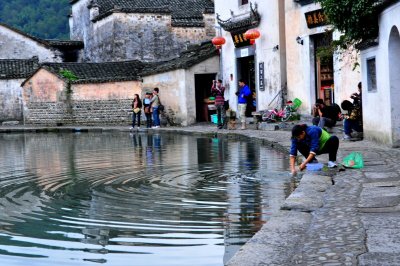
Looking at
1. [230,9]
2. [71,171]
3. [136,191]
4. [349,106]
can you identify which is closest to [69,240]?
[136,191]

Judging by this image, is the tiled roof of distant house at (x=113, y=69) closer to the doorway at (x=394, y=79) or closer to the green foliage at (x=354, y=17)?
the green foliage at (x=354, y=17)

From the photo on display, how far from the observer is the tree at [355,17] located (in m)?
15.2

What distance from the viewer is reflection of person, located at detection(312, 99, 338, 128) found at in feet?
63.7

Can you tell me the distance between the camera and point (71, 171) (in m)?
14.3

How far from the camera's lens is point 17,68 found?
1683 inches

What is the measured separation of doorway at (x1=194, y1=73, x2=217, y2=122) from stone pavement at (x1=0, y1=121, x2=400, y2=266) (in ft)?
70.2

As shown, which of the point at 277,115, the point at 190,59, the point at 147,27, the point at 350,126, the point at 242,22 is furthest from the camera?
the point at 147,27

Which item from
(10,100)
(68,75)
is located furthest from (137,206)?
(10,100)

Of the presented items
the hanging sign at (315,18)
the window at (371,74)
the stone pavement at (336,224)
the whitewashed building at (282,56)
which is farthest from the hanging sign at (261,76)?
the stone pavement at (336,224)

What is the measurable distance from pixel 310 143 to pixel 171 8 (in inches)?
1365

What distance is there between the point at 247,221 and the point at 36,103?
32.9m

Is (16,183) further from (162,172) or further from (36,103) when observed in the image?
(36,103)

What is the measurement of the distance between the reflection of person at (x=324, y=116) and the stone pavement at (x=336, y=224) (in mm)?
7828

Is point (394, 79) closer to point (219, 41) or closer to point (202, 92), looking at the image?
point (219, 41)
